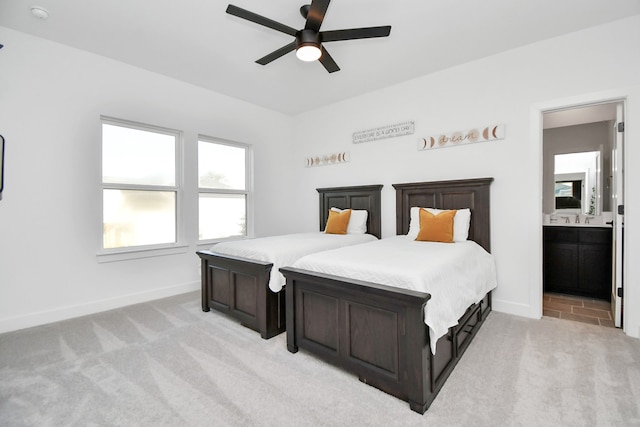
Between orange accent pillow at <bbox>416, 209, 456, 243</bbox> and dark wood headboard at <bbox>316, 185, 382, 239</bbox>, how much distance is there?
1.04m

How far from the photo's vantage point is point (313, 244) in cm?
306

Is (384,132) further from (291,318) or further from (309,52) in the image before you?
(291,318)

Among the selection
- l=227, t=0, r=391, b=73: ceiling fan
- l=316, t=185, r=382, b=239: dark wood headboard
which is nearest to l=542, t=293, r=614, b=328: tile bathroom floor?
l=316, t=185, r=382, b=239: dark wood headboard

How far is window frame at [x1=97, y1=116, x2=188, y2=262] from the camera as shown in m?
3.28

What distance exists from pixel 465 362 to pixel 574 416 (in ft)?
2.09

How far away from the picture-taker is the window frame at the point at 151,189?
3.28m

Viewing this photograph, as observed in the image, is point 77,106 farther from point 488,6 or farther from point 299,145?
point 488,6

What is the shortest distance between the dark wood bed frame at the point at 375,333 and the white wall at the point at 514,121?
1.09 meters

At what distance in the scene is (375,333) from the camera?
5.95 ft

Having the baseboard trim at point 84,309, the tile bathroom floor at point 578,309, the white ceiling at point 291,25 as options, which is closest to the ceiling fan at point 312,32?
the white ceiling at point 291,25

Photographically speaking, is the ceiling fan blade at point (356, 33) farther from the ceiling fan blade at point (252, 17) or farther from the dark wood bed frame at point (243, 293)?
the dark wood bed frame at point (243, 293)

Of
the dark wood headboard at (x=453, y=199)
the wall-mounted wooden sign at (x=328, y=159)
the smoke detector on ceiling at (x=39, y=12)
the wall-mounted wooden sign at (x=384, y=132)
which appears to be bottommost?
the dark wood headboard at (x=453, y=199)

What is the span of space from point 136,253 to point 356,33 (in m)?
3.37

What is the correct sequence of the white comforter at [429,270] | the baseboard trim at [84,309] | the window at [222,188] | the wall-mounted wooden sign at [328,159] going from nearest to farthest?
the white comforter at [429,270], the baseboard trim at [84,309], the window at [222,188], the wall-mounted wooden sign at [328,159]
